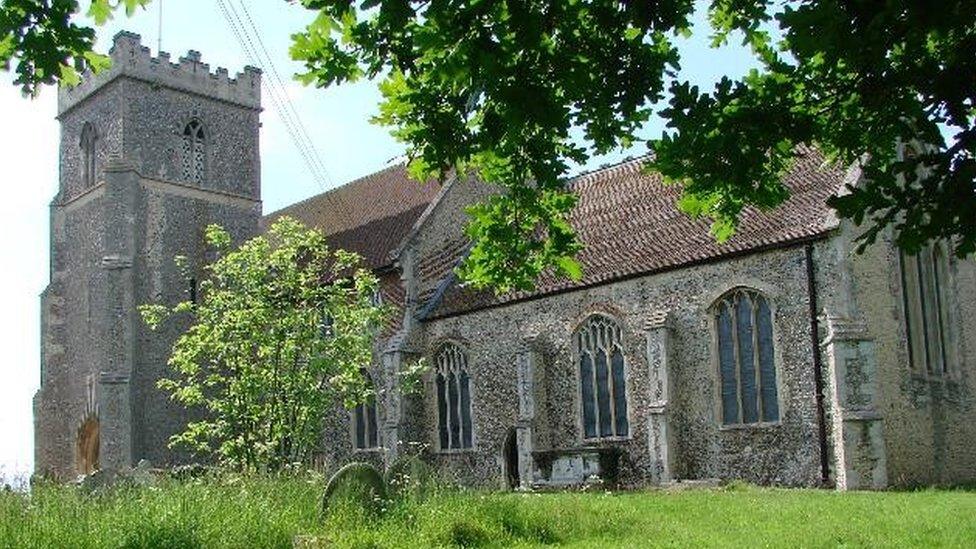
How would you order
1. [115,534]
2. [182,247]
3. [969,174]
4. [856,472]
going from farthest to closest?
[182,247] < [856,472] < [115,534] < [969,174]

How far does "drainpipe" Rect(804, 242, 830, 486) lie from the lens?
62.0ft

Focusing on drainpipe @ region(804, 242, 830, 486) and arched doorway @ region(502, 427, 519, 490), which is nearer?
drainpipe @ region(804, 242, 830, 486)

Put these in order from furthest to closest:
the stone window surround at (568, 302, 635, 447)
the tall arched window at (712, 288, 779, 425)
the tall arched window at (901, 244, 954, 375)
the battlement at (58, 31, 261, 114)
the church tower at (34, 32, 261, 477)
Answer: the battlement at (58, 31, 261, 114)
the church tower at (34, 32, 261, 477)
the stone window surround at (568, 302, 635, 447)
the tall arched window at (901, 244, 954, 375)
the tall arched window at (712, 288, 779, 425)

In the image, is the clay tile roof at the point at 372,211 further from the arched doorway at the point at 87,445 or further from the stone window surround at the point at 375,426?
the arched doorway at the point at 87,445

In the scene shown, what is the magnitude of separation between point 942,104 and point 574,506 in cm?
812

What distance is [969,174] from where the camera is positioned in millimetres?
5457

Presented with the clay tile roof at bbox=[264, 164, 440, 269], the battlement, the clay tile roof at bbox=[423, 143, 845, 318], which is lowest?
the clay tile roof at bbox=[423, 143, 845, 318]

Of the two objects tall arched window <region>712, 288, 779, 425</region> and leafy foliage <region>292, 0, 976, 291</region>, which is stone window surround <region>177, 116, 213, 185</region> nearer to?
tall arched window <region>712, 288, 779, 425</region>

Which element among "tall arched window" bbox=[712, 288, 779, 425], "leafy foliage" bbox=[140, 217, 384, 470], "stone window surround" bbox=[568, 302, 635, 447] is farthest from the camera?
"stone window surround" bbox=[568, 302, 635, 447]

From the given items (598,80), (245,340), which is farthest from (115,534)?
(245,340)

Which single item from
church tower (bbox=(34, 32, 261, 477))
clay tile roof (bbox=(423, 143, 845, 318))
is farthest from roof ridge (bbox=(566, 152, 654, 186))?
church tower (bbox=(34, 32, 261, 477))

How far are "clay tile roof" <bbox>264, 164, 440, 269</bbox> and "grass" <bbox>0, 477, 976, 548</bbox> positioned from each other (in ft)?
52.7

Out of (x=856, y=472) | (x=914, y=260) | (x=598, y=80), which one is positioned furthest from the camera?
(x=914, y=260)

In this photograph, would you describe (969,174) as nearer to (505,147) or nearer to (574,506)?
(505,147)
